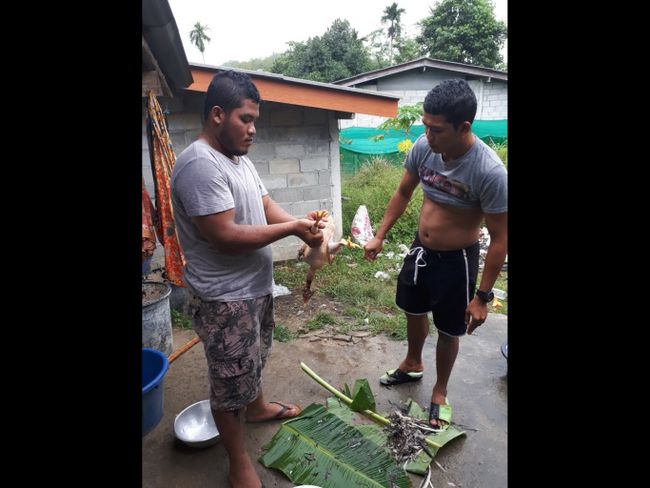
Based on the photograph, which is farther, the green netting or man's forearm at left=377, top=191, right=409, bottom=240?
the green netting

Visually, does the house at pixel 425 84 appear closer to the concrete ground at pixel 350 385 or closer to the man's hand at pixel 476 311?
the concrete ground at pixel 350 385

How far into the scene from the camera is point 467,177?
2.62 m

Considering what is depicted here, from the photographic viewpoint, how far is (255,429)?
2.88 m

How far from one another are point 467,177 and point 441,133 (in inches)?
13.0

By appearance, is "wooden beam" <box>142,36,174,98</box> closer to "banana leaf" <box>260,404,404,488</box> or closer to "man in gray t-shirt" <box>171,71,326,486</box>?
"man in gray t-shirt" <box>171,71,326,486</box>

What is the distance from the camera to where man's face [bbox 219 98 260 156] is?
2045 mm

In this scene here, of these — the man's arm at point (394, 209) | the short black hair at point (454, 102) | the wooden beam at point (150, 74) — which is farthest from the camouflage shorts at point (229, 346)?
the wooden beam at point (150, 74)

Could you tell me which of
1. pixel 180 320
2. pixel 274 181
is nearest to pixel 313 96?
pixel 274 181

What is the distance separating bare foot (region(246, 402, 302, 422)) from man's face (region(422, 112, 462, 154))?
214 centimetres

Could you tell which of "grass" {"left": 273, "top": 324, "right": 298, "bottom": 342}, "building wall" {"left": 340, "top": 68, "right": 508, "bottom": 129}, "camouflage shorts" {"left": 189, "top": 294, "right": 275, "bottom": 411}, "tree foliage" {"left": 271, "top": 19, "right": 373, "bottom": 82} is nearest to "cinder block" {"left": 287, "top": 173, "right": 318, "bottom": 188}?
"grass" {"left": 273, "top": 324, "right": 298, "bottom": 342}

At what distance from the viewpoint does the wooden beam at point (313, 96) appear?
5270mm
